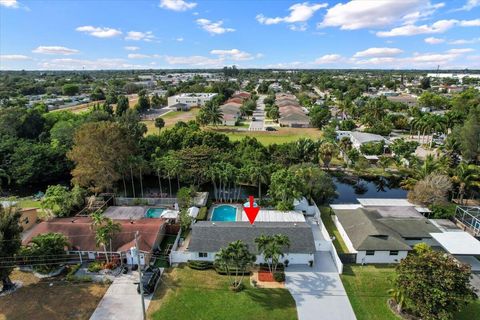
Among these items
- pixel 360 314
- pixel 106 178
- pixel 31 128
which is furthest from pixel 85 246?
pixel 31 128

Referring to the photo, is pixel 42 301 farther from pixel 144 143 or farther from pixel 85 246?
pixel 144 143

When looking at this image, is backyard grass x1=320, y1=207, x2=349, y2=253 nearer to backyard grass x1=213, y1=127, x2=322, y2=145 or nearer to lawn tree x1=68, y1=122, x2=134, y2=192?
lawn tree x1=68, y1=122, x2=134, y2=192

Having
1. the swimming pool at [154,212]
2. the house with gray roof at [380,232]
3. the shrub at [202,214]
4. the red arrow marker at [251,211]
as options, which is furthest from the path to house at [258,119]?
the house with gray roof at [380,232]

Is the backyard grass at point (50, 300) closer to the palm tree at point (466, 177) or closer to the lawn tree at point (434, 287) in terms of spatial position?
the lawn tree at point (434, 287)

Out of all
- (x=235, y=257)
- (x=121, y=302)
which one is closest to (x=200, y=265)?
(x=235, y=257)

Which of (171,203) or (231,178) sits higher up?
(231,178)
